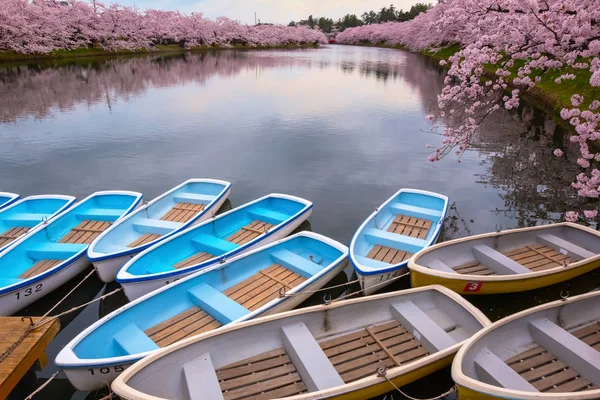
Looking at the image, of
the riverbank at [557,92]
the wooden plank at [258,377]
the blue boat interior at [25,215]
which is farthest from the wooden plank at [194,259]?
the riverbank at [557,92]

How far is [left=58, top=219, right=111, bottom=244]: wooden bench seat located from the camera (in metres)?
10.2

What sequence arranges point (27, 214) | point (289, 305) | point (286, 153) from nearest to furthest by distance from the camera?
point (289, 305) < point (27, 214) < point (286, 153)

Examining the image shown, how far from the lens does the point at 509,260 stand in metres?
9.15

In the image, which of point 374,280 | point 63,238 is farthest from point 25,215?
point 374,280

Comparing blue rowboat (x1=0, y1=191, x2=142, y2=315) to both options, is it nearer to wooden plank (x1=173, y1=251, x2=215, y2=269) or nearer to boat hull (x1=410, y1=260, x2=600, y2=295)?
wooden plank (x1=173, y1=251, x2=215, y2=269)

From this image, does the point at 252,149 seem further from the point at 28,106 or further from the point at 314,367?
the point at 28,106

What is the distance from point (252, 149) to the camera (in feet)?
66.1

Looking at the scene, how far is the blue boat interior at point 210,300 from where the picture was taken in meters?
6.52

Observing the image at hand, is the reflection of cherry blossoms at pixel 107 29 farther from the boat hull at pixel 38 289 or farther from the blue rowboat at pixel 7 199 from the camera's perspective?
the boat hull at pixel 38 289

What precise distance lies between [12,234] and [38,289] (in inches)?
129

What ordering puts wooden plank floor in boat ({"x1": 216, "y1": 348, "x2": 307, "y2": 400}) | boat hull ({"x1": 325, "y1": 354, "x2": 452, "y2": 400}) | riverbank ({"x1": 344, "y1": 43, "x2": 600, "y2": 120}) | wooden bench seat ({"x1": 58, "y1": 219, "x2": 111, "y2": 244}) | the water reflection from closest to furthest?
boat hull ({"x1": 325, "y1": 354, "x2": 452, "y2": 400})
wooden plank floor in boat ({"x1": 216, "y1": 348, "x2": 307, "y2": 400})
wooden bench seat ({"x1": 58, "y1": 219, "x2": 111, "y2": 244})
the water reflection
riverbank ({"x1": 344, "y1": 43, "x2": 600, "y2": 120})

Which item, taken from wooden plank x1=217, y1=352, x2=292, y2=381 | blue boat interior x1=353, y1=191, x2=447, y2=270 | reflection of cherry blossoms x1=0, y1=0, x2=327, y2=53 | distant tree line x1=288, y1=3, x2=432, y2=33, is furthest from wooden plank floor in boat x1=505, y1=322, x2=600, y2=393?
distant tree line x1=288, y1=3, x2=432, y2=33

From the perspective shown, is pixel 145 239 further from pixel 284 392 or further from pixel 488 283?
A: pixel 488 283

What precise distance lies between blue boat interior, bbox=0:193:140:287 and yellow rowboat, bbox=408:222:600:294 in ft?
26.3
